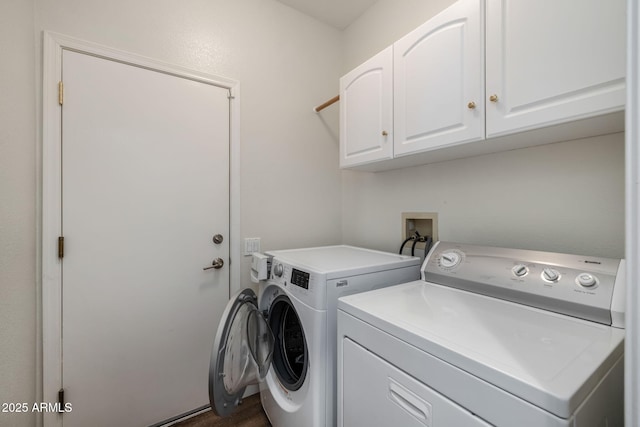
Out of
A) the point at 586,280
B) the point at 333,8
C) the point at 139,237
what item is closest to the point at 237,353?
the point at 139,237

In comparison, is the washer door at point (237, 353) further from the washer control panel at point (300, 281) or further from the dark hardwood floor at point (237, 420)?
the dark hardwood floor at point (237, 420)

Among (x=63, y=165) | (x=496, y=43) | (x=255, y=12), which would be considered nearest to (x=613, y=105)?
(x=496, y=43)

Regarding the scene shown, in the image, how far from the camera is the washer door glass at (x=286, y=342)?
4.72 ft

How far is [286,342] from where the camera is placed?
1.51m

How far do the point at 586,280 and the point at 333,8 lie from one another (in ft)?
7.65

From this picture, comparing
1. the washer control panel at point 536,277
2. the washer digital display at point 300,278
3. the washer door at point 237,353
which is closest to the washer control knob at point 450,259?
the washer control panel at point 536,277

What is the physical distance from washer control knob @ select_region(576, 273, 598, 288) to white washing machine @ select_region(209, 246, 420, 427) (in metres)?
→ 0.67

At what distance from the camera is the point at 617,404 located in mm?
664

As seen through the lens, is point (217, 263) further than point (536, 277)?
Yes

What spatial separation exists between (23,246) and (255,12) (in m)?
1.99

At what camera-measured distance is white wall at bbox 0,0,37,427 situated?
3.65 feet

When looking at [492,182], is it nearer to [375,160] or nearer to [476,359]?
[375,160]

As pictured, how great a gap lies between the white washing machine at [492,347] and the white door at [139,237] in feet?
3.82

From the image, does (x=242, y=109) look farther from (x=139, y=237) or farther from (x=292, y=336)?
(x=292, y=336)
